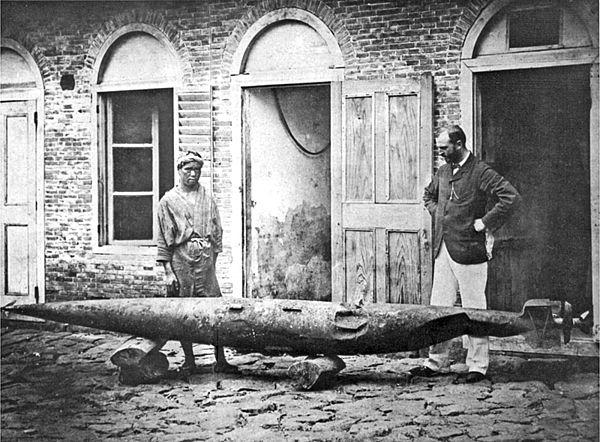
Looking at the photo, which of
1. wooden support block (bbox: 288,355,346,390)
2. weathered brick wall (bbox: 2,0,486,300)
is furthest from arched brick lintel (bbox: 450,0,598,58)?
wooden support block (bbox: 288,355,346,390)

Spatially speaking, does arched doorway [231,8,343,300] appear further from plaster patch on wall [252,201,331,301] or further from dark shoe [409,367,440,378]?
dark shoe [409,367,440,378]

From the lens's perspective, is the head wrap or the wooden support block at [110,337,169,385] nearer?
the wooden support block at [110,337,169,385]

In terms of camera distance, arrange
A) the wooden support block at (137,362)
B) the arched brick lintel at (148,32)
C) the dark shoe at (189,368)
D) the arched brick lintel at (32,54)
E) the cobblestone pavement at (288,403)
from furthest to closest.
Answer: the arched brick lintel at (32,54) < the arched brick lintel at (148,32) < the dark shoe at (189,368) < the wooden support block at (137,362) < the cobblestone pavement at (288,403)

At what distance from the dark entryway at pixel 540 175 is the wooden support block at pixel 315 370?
1.50m

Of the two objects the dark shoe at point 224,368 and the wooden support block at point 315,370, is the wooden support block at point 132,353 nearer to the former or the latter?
the dark shoe at point 224,368

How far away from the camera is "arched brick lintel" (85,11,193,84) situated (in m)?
6.67

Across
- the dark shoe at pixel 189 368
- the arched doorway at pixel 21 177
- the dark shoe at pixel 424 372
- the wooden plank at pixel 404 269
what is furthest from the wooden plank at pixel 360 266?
the arched doorway at pixel 21 177

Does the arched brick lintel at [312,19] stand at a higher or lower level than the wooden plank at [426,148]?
higher

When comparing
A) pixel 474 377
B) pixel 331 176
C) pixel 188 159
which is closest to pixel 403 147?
pixel 331 176

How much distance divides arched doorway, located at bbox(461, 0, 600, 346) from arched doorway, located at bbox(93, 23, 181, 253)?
2678mm

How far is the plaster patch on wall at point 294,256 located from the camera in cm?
675

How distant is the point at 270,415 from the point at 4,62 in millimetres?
4222

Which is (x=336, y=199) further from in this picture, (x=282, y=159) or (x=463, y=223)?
(x=463, y=223)

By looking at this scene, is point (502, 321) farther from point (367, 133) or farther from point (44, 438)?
point (44, 438)
